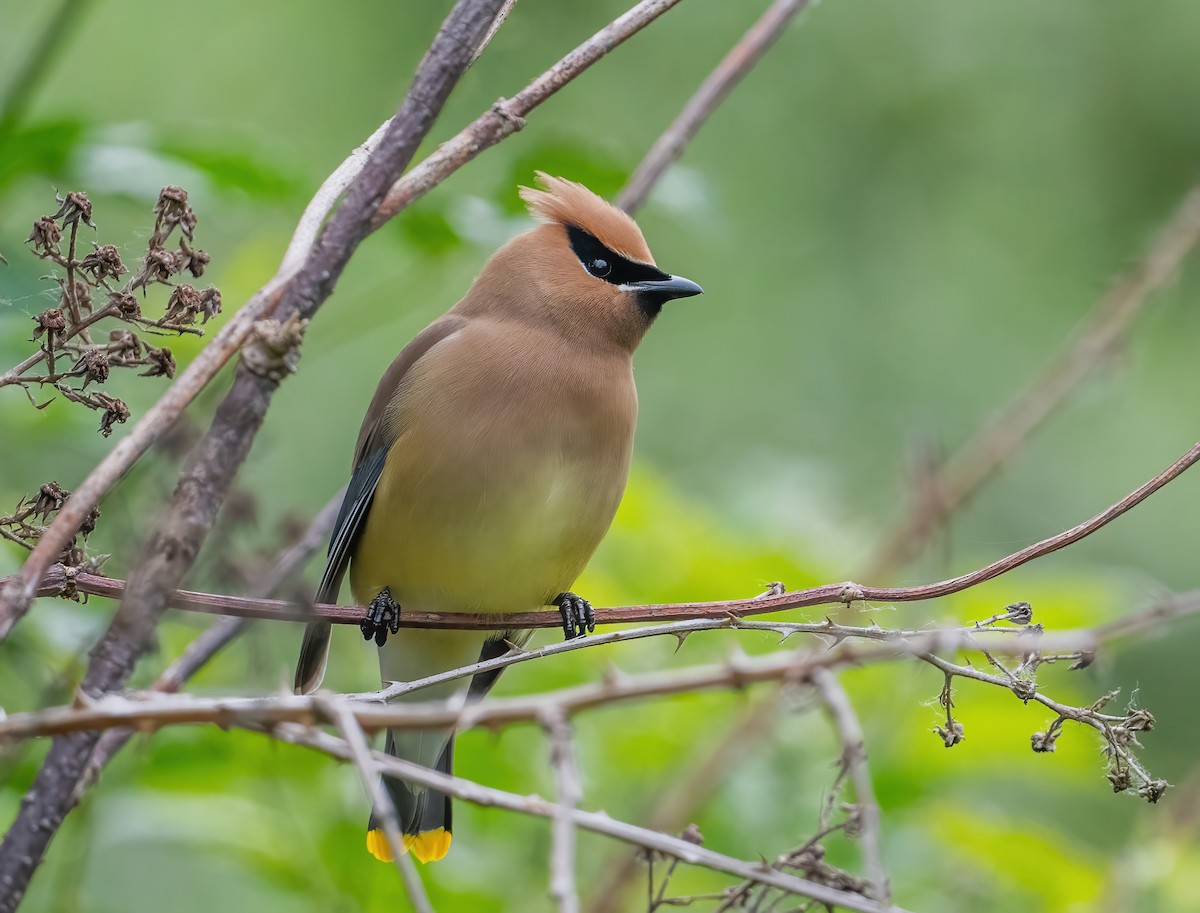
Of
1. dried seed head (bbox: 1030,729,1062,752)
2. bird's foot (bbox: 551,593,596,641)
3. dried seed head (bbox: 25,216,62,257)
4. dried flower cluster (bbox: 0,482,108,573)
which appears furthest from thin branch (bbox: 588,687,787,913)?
dried seed head (bbox: 25,216,62,257)

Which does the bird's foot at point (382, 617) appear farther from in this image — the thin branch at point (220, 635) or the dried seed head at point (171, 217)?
the dried seed head at point (171, 217)

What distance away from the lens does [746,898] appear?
1.55m

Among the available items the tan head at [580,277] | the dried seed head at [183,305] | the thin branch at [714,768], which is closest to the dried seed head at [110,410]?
the dried seed head at [183,305]

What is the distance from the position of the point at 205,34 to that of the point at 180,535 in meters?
9.23

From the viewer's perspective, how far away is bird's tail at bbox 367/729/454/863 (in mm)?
3291

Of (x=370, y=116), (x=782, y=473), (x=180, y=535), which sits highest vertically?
(x=370, y=116)

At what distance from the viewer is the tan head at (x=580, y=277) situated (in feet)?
13.0

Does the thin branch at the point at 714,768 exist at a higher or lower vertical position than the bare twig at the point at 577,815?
higher

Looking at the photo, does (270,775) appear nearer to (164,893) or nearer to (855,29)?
(164,893)

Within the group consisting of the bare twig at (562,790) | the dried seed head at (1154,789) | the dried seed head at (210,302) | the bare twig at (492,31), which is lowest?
the bare twig at (562,790)

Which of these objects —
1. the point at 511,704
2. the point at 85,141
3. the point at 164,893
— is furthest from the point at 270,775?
the point at 164,893

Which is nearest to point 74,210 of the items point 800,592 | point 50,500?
point 50,500

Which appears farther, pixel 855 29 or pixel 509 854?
pixel 855 29

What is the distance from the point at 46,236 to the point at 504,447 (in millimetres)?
1919
